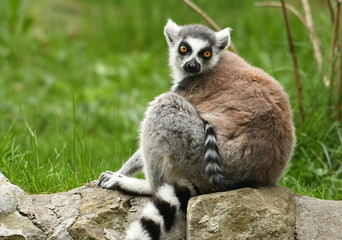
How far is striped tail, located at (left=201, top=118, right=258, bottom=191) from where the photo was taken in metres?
3.57

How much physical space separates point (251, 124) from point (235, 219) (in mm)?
711

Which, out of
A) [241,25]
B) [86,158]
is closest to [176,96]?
[86,158]

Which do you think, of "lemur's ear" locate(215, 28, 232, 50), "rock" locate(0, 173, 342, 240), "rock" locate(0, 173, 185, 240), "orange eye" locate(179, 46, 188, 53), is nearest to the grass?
"lemur's ear" locate(215, 28, 232, 50)

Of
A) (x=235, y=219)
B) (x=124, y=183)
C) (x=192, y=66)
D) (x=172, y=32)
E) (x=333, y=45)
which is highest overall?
(x=172, y=32)

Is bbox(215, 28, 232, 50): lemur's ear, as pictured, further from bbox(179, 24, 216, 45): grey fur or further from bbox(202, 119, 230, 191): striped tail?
bbox(202, 119, 230, 191): striped tail

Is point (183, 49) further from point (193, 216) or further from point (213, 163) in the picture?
point (193, 216)

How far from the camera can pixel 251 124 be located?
3713mm

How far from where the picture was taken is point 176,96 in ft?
12.8

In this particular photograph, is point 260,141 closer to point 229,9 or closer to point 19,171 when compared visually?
point 19,171

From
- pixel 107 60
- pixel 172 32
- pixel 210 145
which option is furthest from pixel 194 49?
pixel 107 60

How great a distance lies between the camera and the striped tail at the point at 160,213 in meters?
3.42

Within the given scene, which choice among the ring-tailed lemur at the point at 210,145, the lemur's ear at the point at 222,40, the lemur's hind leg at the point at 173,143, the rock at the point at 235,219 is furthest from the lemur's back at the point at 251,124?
the lemur's ear at the point at 222,40

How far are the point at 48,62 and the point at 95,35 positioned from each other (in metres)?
1.28

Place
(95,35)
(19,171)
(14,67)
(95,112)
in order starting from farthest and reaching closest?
(95,35) < (14,67) < (95,112) < (19,171)
